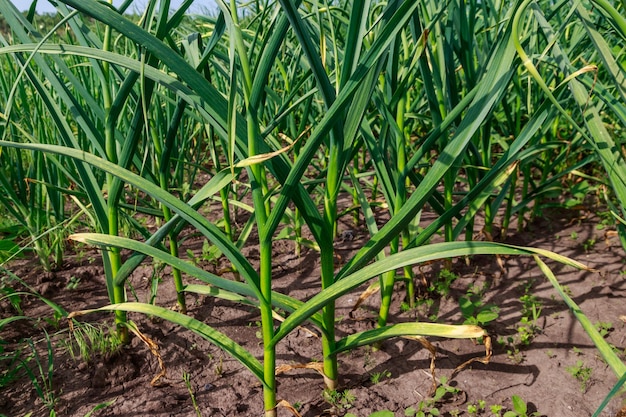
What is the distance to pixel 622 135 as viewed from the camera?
1785 millimetres

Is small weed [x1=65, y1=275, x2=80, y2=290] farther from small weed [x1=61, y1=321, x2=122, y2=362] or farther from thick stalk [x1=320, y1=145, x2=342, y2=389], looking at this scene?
thick stalk [x1=320, y1=145, x2=342, y2=389]

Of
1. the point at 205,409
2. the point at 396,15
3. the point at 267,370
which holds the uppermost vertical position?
the point at 396,15

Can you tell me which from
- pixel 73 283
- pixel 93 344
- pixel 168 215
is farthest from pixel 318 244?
pixel 73 283

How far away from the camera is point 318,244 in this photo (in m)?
1.04

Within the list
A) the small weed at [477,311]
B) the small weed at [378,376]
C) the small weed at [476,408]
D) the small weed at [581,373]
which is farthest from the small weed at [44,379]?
the small weed at [581,373]

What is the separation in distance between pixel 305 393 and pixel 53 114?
856 millimetres

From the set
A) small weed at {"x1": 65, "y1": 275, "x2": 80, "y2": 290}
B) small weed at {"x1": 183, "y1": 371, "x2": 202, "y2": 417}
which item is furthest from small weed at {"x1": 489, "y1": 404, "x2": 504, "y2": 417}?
small weed at {"x1": 65, "y1": 275, "x2": 80, "y2": 290}

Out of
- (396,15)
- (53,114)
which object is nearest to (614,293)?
(396,15)

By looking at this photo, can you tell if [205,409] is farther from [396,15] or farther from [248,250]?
[396,15]

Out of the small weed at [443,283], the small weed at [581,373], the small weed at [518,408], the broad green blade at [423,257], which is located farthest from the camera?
the small weed at [443,283]

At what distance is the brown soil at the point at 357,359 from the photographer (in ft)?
3.97

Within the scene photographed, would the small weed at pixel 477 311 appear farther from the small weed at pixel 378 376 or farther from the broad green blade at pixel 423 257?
the broad green blade at pixel 423 257

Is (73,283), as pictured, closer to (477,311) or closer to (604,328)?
(477,311)

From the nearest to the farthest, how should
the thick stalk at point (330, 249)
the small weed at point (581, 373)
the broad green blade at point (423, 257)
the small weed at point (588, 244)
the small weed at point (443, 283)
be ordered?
the broad green blade at point (423, 257) → the thick stalk at point (330, 249) → the small weed at point (581, 373) → the small weed at point (443, 283) → the small weed at point (588, 244)
